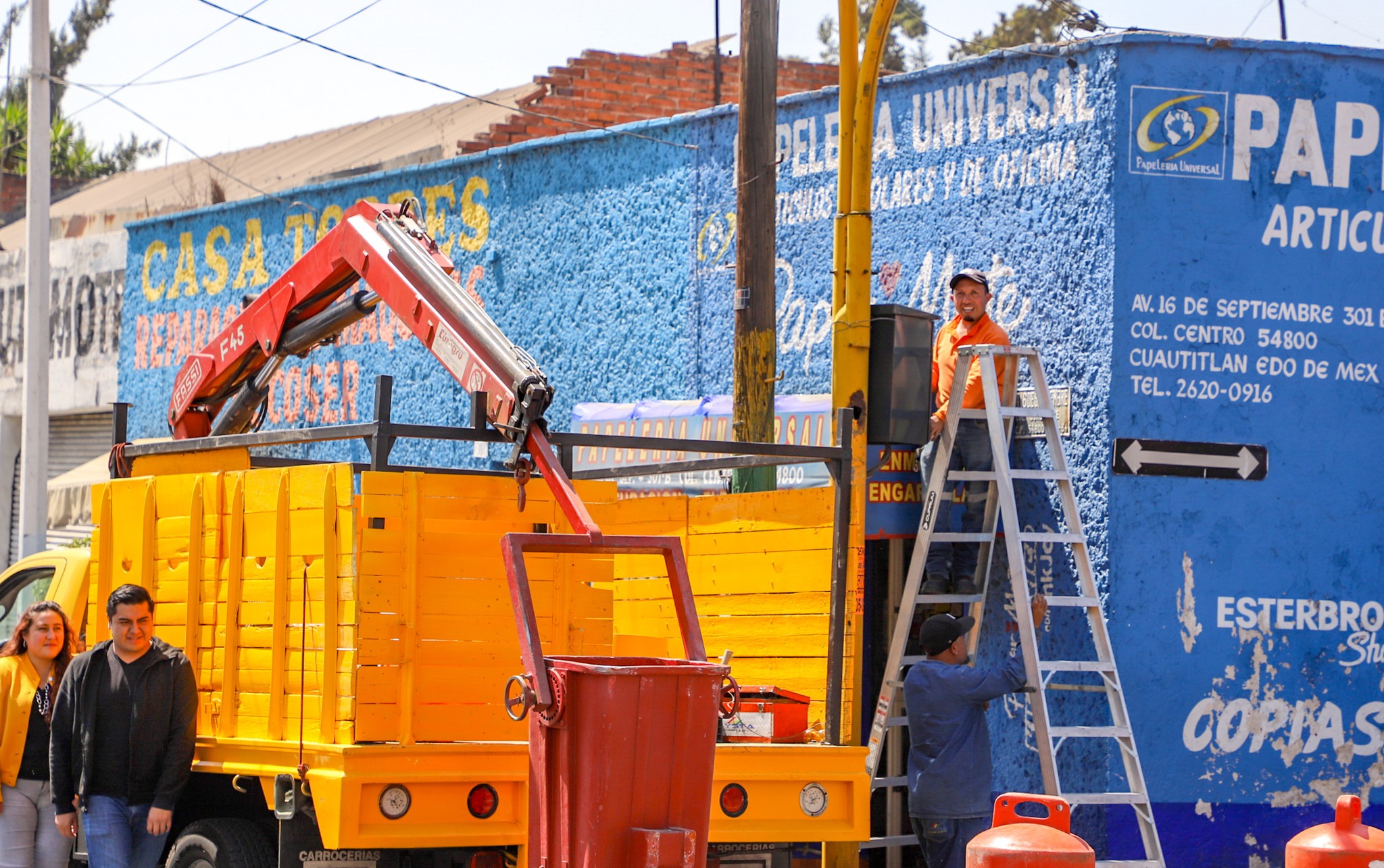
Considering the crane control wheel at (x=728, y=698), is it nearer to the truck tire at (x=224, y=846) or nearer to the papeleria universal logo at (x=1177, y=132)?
the truck tire at (x=224, y=846)

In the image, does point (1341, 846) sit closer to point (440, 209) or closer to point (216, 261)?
point (440, 209)

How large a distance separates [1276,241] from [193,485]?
6635 mm

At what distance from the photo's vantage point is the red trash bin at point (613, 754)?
20.0ft

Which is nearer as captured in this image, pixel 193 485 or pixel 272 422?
pixel 193 485

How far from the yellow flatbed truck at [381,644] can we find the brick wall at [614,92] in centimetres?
949

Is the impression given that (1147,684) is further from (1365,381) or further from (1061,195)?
(1061,195)

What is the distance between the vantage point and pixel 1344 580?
10617mm

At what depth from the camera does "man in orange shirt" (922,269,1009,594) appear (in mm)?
10422

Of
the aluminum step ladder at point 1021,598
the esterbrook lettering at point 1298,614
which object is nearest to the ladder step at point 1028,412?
the aluminum step ladder at point 1021,598

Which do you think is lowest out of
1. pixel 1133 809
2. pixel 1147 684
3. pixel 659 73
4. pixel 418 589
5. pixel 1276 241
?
pixel 1133 809

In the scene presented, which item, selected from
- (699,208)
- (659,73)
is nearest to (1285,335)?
(699,208)

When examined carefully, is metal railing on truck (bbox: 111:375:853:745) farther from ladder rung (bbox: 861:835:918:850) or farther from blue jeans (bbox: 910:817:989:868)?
ladder rung (bbox: 861:835:918:850)

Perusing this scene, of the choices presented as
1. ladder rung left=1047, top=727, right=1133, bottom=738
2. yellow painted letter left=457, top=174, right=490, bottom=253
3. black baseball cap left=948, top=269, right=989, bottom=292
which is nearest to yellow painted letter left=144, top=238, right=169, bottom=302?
yellow painted letter left=457, top=174, right=490, bottom=253

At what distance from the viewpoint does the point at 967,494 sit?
10.5 m
